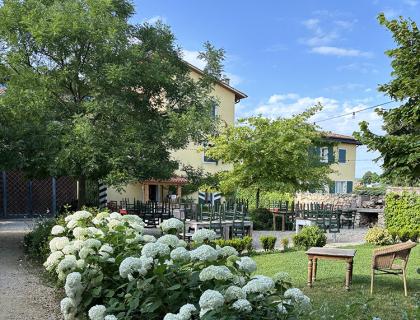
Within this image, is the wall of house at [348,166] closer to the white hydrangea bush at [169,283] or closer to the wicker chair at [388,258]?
the wicker chair at [388,258]

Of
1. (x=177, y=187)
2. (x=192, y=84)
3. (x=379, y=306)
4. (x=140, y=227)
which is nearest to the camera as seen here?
(x=140, y=227)

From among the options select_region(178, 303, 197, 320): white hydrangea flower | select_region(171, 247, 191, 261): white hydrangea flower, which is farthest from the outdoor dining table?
select_region(178, 303, 197, 320): white hydrangea flower

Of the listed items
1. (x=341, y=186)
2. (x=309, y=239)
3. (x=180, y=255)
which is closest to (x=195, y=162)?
(x=341, y=186)

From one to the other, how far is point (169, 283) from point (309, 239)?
10306mm

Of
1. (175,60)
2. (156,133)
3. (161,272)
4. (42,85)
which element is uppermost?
(175,60)

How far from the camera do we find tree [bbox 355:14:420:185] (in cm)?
619

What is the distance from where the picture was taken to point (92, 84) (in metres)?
9.80

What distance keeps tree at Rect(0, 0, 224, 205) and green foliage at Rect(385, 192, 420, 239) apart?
30.1 ft

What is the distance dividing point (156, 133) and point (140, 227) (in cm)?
569

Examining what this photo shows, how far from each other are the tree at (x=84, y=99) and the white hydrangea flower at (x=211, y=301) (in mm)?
6804

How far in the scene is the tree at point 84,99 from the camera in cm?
916

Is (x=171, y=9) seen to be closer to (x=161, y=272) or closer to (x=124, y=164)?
(x=124, y=164)

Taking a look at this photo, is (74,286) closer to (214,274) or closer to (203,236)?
(203,236)

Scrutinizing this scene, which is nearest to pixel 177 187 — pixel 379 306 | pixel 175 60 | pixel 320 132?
pixel 320 132
